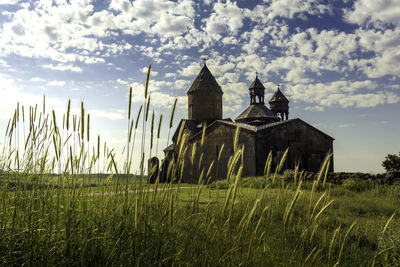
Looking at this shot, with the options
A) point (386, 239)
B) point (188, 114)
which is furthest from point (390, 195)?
point (188, 114)

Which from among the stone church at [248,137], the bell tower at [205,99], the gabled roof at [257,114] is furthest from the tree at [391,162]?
the bell tower at [205,99]

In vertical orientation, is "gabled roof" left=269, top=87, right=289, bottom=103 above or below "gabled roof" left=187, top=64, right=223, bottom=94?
→ above

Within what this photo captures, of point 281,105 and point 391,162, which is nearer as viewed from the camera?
point 391,162

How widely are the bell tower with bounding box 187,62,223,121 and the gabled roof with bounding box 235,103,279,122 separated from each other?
16.4ft

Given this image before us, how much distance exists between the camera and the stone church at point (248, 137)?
68.1 feet

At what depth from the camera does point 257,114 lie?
3203cm

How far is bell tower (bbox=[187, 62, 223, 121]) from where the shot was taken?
2825cm

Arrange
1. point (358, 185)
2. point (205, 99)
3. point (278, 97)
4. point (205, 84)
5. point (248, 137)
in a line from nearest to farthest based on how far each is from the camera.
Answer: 1. point (358, 185)
2. point (248, 137)
3. point (205, 84)
4. point (205, 99)
5. point (278, 97)

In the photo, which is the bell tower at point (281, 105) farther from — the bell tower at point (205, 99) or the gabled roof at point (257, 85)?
the bell tower at point (205, 99)

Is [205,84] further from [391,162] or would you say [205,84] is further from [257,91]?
[391,162]

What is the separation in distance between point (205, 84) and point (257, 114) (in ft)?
25.1

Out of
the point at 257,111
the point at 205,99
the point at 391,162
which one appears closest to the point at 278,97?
the point at 257,111

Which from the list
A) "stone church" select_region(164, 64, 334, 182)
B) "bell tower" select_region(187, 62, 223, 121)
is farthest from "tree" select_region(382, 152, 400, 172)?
"bell tower" select_region(187, 62, 223, 121)

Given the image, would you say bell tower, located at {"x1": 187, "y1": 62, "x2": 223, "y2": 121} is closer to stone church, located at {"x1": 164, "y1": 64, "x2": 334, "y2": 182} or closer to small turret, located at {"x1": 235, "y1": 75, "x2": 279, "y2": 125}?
stone church, located at {"x1": 164, "y1": 64, "x2": 334, "y2": 182}
